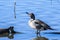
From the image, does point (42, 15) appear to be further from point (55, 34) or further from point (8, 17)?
point (55, 34)

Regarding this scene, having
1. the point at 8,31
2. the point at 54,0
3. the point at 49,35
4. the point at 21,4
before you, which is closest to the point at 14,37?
the point at 8,31

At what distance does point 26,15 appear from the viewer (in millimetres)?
12695

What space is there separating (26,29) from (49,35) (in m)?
1.14

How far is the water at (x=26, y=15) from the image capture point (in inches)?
368

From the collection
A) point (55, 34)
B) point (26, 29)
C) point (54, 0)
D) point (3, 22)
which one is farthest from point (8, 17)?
point (54, 0)

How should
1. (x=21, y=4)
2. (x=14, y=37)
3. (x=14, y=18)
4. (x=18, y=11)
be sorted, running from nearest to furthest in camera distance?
(x=14, y=37) < (x=14, y=18) < (x=18, y=11) < (x=21, y=4)

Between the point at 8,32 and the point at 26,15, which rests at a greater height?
the point at 26,15

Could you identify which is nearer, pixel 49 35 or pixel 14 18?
pixel 49 35

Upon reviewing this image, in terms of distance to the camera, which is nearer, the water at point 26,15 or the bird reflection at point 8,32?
the bird reflection at point 8,32

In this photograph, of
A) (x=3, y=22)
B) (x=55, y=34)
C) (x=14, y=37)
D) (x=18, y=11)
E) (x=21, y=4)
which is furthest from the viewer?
(x=21, y=4)

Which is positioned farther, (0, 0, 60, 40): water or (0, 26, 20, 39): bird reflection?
(0, 0, 60, 40): water

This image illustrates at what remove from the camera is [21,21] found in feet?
37.9

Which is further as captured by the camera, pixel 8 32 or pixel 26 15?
pixel 26 15

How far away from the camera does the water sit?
9352 millimetres
